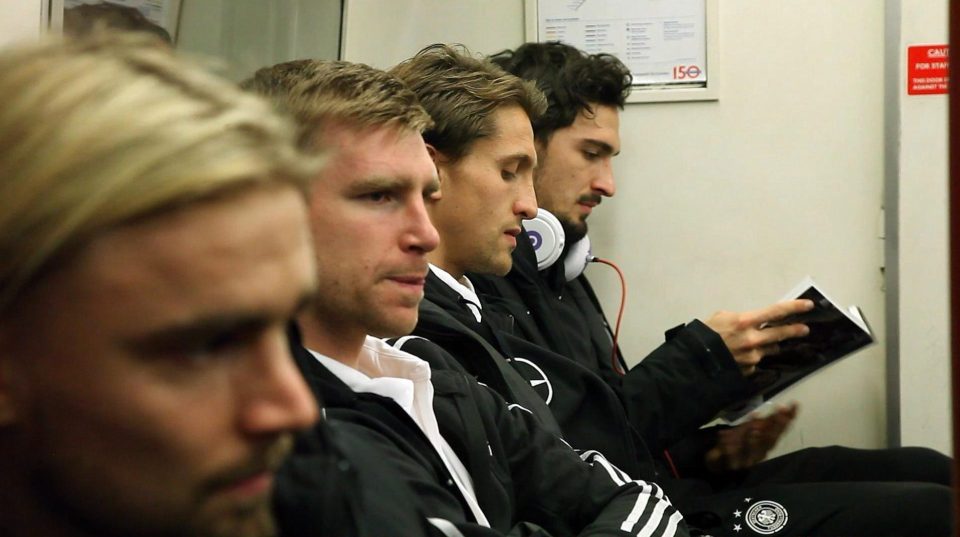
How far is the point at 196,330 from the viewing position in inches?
24.2

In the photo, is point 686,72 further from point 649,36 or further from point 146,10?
point 146,10

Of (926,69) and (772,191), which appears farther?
(772,191)

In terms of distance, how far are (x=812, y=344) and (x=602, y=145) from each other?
2.53 feet

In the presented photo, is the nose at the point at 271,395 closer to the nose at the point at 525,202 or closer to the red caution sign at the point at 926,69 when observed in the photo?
the nose at the point at 525,202

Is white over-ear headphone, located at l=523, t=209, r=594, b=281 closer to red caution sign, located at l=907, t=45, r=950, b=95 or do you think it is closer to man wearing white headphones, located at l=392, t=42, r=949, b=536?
man wearing white headphones, located at l=392, t=42, r=949, b=536

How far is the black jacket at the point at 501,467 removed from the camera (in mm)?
1330

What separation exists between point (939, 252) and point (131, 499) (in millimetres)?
2748

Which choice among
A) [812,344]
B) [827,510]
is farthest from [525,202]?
[827,510]

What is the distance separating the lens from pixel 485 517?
1.53 m

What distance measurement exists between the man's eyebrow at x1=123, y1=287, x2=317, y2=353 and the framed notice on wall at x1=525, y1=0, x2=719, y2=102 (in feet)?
8.45

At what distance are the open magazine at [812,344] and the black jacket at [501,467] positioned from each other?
2.66ft


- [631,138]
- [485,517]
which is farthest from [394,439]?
[631,138]

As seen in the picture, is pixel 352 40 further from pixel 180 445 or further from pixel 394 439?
pixel 180 445

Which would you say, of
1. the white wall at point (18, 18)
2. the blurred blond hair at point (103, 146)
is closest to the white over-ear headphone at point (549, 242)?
the white wall at point (18, 18)
